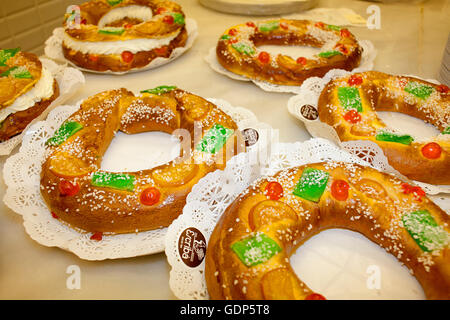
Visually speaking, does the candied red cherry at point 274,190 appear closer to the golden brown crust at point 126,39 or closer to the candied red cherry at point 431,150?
the candied red cherry at point 431,150

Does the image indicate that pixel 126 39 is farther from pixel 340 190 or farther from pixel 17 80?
pixel 340 190

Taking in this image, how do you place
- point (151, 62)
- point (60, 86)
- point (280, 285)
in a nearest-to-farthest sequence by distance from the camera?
point (280, 285), point (60, 86), point (151, 62)

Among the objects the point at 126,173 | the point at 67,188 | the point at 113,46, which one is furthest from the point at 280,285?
the point at 113,46

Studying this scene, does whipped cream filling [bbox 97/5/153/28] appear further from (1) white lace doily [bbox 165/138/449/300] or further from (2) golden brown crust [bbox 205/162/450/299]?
(2) golden brown crust [bbox 205/162/450/299]

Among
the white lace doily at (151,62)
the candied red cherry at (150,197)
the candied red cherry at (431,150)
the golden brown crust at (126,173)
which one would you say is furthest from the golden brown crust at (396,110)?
the white lace doily at (151,62)

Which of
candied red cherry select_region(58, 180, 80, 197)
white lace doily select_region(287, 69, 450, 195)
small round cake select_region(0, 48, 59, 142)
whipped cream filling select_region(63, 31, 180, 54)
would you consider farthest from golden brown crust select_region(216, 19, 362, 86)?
candied red cherry select_region(58, 180, 80, 197)

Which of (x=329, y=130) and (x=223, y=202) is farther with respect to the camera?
(x=329, y=130)
